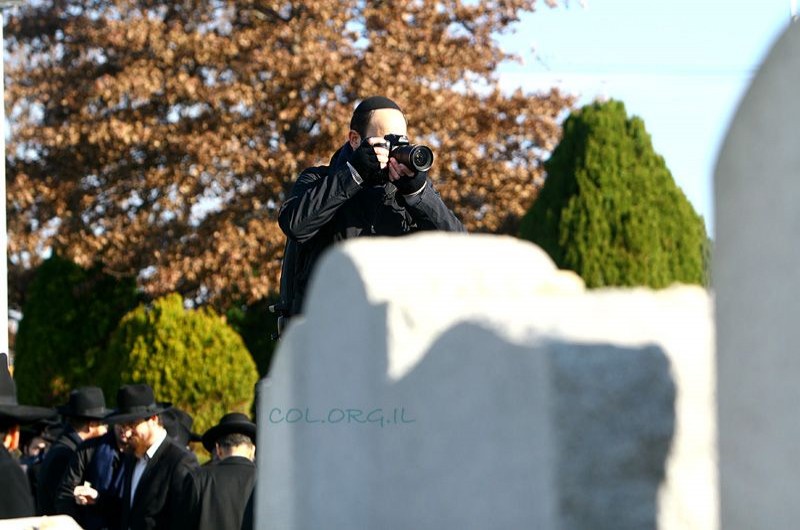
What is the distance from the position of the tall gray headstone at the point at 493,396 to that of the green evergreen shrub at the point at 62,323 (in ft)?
55.8

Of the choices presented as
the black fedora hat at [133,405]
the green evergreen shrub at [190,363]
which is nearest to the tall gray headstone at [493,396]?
the black fedora hat at [133,405]

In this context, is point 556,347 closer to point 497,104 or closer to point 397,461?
point 397,461

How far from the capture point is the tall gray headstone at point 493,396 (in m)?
2.67

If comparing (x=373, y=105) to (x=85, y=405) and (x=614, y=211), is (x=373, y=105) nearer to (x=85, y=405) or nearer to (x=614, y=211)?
(x=85, y=405)

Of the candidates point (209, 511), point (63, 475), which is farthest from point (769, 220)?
point (63, 475)

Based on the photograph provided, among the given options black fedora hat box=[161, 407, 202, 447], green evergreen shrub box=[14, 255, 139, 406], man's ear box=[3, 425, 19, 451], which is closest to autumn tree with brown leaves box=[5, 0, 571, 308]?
green evergreen shrub box=[14, 255, 139, 406]

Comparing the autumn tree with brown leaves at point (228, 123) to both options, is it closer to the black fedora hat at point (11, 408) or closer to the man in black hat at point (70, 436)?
the man in black hat at point (70, 436)

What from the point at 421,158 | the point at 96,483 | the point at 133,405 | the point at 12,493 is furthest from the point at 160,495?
the point at 421,158

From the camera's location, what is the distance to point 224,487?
22.9 ft

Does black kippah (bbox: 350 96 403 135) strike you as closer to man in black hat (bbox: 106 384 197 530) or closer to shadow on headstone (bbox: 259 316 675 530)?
shadow on headstone (bbox: 259 316 675 530)

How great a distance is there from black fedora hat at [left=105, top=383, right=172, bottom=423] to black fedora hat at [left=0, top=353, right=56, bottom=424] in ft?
2.68

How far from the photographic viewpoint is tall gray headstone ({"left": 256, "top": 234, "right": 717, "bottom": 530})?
2670 millimetres

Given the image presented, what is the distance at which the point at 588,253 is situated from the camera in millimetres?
13172

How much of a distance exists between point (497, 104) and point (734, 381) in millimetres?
17527
